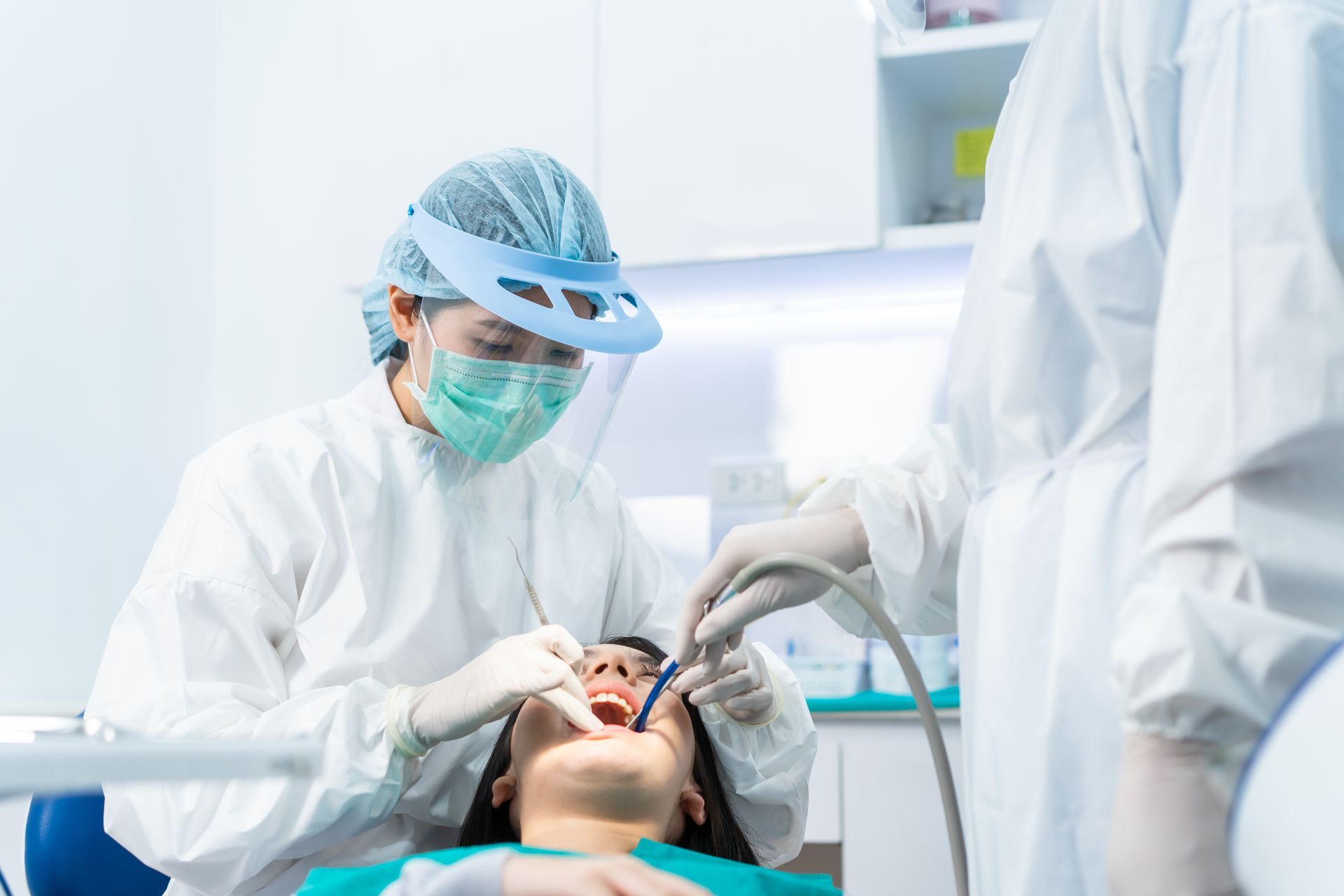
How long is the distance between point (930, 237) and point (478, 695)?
1513 millimetres

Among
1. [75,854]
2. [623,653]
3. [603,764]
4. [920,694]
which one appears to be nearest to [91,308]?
Answer: [75,854]

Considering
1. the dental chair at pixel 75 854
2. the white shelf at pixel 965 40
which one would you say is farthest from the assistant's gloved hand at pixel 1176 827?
the white shelf at pixel 965 40

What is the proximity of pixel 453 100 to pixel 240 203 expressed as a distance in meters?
0.78

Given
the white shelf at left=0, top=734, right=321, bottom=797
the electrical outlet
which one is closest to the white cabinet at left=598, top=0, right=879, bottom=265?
the electrical outlet

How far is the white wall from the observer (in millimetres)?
2408

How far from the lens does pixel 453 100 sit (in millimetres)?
2684

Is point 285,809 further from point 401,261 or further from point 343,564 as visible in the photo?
point 401,261

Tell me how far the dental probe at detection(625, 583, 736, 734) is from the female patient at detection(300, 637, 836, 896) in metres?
0.02

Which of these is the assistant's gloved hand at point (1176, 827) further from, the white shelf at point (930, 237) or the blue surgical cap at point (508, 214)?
the white shelf at point (930, 237)

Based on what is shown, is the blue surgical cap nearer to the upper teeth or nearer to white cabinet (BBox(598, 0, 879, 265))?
the upper teeth

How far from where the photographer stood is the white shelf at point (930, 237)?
235cm

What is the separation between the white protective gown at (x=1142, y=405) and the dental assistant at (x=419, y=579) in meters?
0.54

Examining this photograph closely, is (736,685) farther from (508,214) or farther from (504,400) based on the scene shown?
(508,214)

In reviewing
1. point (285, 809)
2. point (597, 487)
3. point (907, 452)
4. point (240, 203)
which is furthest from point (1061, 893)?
point (240, 203)
